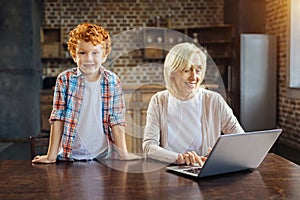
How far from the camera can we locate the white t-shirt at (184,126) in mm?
1979

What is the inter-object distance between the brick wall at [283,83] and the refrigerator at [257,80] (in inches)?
4.2

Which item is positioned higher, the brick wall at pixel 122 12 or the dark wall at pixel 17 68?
the brick wall at pixel 122 12

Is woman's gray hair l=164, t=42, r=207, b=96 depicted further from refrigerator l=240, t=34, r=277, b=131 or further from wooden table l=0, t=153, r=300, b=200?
refrigerator l=240, t=34, r=277, b=131

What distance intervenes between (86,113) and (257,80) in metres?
5.26

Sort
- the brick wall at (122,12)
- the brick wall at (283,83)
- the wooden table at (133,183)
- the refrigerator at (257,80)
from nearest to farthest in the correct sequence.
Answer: the wooden table at (133,183) < the brick wall at (283,83) < the refrigerator at (257,80) < the brick wall at (122,12)

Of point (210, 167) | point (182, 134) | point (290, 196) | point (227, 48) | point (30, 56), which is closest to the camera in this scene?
point (290, 196)

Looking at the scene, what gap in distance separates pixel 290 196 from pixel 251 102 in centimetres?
548

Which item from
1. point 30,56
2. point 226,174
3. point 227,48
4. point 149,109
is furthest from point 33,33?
point 226,174

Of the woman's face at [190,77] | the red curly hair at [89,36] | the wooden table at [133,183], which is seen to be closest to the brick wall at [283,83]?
the woman's face at [190,77]

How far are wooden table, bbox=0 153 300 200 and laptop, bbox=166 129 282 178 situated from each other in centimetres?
3

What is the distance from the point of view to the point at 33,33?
7160mm

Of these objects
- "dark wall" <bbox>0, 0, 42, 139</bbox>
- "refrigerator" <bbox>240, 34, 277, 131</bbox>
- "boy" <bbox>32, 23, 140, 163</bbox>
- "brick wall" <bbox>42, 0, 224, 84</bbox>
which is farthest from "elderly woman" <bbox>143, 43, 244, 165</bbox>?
"brick wall" <bbox>42, 0, 224, 84</bbox>

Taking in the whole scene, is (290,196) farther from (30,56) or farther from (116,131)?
(30,56)

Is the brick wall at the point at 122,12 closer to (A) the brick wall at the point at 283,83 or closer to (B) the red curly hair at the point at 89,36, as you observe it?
(A) the brick wall at the point at 283,83
